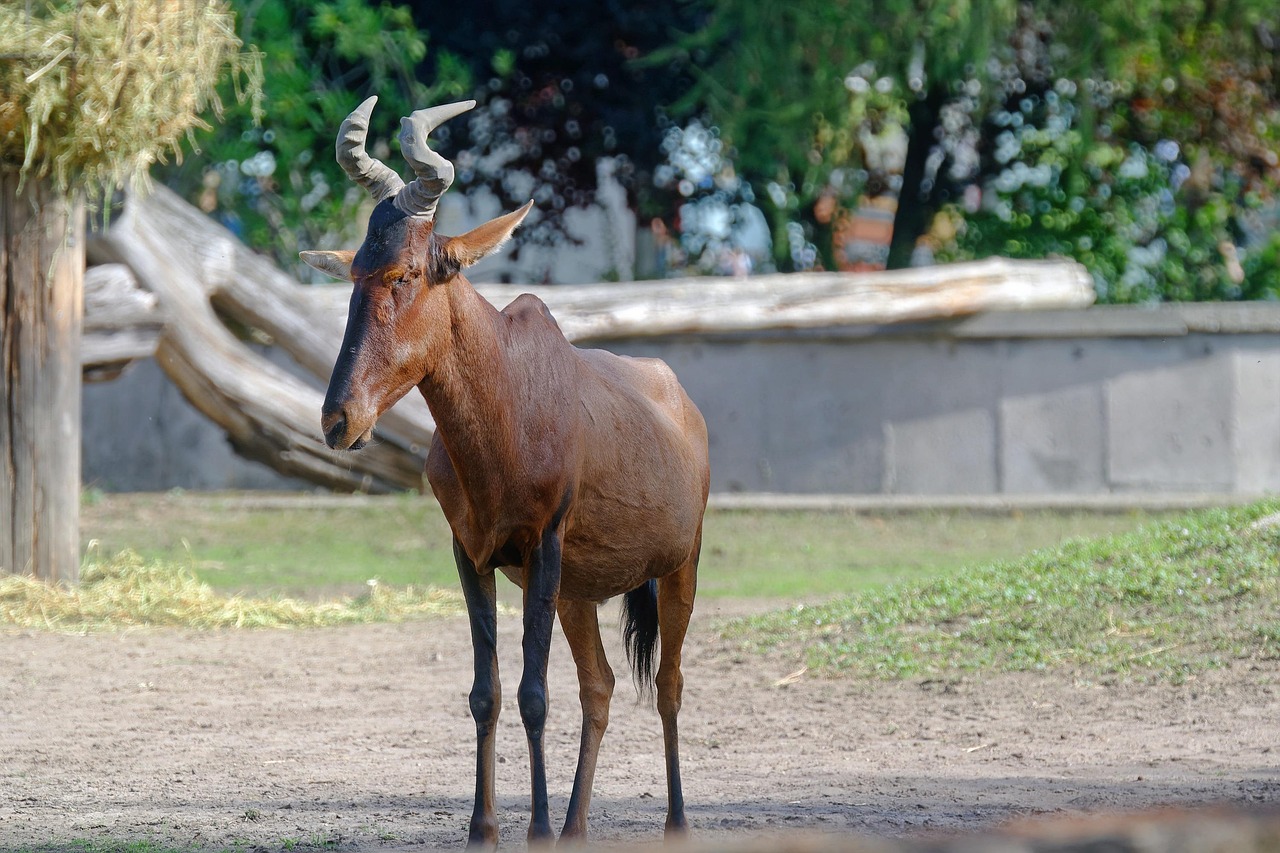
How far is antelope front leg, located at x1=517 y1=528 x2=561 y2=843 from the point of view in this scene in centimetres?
416

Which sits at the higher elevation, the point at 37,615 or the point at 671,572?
the point at 671,572

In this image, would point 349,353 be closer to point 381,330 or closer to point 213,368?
point 381,330

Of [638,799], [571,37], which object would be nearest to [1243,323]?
[571,37]

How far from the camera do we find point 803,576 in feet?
34.3

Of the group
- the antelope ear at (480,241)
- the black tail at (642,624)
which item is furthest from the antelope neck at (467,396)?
the black tail at (642,624)

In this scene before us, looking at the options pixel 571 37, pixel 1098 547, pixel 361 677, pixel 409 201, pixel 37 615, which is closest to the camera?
pixel 409 201

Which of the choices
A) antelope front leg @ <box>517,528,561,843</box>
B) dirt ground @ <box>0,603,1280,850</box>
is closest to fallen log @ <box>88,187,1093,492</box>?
dirt ground @ <box>0,603,1280,850</box>

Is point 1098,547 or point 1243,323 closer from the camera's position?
point 1098,547

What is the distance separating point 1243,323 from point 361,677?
986 centimetres

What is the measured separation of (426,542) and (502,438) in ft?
24.8

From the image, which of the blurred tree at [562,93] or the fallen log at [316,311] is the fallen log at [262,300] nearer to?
the fallen log at [316,311]

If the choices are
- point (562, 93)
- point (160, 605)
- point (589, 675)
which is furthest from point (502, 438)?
point (562, 93)

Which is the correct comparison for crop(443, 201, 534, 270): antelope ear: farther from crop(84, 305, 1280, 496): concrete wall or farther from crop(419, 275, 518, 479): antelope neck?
crop(84, 305, 1280, 496): concrete wall

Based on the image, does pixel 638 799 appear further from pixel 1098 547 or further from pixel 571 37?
pixel 571 37
